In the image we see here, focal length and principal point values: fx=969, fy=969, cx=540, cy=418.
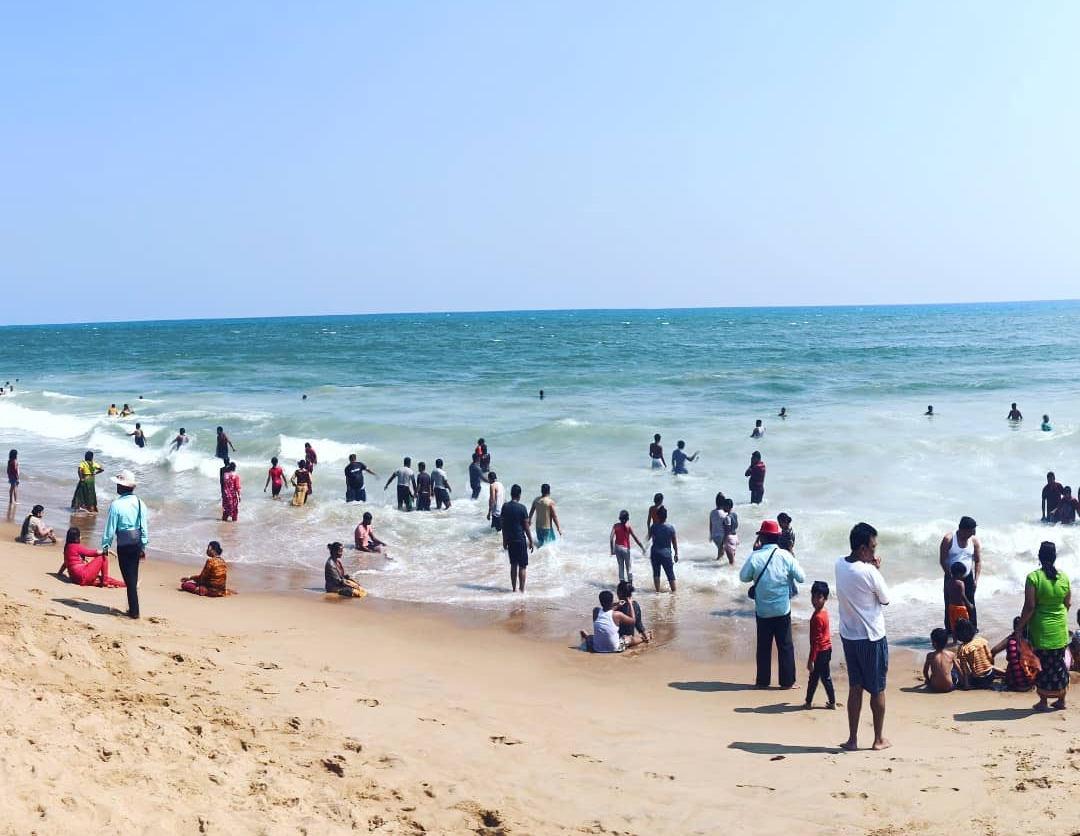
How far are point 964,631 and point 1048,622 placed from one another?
1.45 metres

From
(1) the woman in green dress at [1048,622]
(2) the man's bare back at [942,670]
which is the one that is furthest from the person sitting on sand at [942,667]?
(1) the woman in green dress at [1048,622]

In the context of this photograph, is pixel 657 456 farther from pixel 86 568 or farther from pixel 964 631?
pixel 86 568

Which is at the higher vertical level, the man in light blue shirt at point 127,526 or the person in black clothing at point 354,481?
the man in light blue shirt at point 127,526

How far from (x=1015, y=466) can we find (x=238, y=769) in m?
21.8

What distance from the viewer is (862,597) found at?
6.84 meters

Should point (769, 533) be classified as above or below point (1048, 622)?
above

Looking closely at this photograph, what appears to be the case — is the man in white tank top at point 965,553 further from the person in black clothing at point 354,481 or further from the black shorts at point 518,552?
the person in black clothing at point 354,481

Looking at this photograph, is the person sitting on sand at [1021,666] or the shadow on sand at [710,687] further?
the shadow on sand at [710,687]

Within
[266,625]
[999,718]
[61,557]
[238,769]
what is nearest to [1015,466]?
[999,718]

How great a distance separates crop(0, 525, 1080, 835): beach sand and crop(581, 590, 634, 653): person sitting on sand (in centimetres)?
26

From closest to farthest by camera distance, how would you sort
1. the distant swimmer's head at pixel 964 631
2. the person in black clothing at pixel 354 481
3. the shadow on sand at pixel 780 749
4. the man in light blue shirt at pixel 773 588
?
the shadow on sand at pixel 780 749
the man in light blue shirt at pixel 773 588
the distant swimmer's head at pixel 964 631
the person in black clothing at pixel 354 481

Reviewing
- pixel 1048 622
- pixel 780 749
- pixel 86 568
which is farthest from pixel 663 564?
pixel 86 568

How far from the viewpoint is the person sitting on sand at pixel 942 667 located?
29.8 feet

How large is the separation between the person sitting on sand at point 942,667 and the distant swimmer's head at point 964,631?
21 cm
